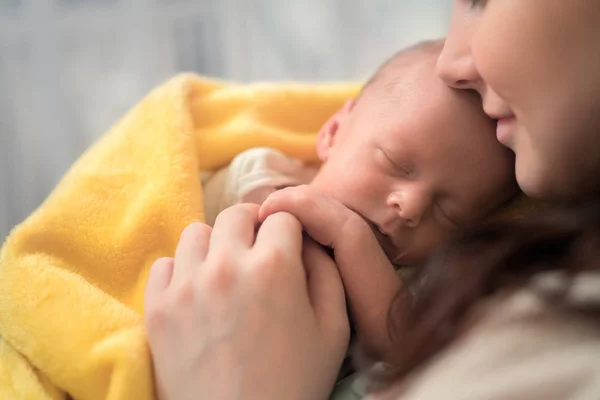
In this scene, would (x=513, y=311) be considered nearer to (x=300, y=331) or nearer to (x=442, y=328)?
(x=442, y=328)

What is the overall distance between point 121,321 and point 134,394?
9cm

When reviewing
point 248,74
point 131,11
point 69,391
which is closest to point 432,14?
point 248,74

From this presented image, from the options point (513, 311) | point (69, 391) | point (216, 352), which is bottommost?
point (69, 391)

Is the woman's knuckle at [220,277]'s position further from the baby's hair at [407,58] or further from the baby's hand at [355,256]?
the baby's hair at [407,58]

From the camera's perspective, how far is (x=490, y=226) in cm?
65

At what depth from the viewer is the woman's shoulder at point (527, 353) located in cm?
43

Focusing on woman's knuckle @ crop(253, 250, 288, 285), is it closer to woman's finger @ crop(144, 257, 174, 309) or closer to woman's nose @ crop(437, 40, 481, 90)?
woman's finger @ crop(144, 257, 174, 309)

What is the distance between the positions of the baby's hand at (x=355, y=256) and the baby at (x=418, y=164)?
0.09 meters

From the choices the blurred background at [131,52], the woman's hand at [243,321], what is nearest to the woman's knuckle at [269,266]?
the woman's hand at [243,321]

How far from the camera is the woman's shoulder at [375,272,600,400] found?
435 millimetres

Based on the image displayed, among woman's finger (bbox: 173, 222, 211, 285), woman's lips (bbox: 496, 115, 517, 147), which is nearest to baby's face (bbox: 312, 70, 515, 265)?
woman's lips (bbox: 496, 115, 517, 147)

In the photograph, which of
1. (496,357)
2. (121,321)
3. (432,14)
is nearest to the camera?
(496,357)

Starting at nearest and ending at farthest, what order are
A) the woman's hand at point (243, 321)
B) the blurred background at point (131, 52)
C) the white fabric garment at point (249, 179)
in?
the woman's hand at point (243, 321) → the white fabric garment at point (249, 179) → the blurred background at point (131, 52)

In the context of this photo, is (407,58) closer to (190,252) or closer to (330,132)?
(330,132)
